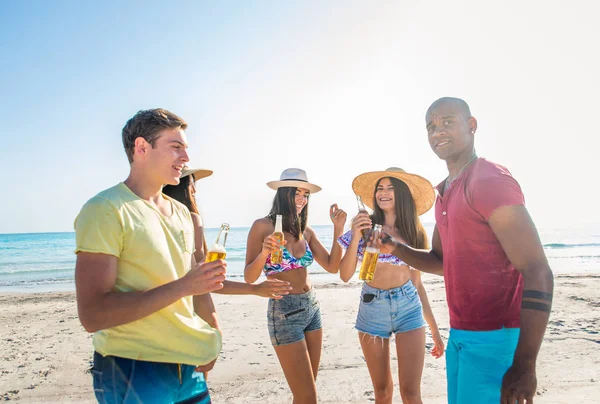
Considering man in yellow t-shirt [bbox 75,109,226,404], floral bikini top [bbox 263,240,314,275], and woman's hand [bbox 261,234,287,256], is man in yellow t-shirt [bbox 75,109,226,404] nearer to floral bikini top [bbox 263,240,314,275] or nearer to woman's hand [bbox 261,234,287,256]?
woman's hand [bbox 261,234,287,256]

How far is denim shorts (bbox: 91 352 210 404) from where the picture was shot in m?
2.01

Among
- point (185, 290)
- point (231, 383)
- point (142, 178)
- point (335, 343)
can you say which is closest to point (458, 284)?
point (185, 290)

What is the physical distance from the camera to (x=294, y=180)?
460 centimetres

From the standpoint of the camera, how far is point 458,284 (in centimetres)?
242

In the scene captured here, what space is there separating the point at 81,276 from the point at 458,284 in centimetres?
209

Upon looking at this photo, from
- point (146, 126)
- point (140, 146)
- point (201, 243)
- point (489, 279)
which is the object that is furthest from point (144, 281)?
point (489, 279)

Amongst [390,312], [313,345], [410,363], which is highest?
[390,312]

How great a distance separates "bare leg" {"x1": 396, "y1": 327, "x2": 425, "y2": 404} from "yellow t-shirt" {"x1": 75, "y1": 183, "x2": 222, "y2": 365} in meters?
2.22

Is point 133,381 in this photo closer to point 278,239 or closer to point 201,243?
point 201,243

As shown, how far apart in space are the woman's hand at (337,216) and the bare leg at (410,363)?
1.33m

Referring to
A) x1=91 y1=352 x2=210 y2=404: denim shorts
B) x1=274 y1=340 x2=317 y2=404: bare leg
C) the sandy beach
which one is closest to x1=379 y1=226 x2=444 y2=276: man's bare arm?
x1=274 y1=340 x2=317 y2=404: bare leg

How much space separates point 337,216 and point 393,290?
40.8 inches

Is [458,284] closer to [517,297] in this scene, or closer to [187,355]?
[517,297]

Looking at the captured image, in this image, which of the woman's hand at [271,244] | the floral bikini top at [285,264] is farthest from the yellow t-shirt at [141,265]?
the floral bikini top at [285,264]
